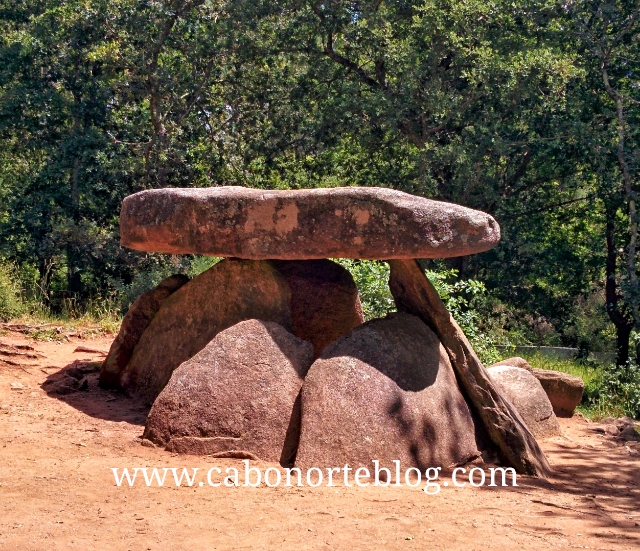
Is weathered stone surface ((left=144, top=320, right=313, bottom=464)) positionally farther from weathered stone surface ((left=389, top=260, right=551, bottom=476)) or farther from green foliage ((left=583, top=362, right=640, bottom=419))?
green foliage ((left=583, top=362, right=640, bottom=419))

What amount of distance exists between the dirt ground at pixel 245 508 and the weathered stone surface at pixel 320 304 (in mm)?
1648

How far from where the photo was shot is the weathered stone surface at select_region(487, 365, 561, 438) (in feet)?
24.0

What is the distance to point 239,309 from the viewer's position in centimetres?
678

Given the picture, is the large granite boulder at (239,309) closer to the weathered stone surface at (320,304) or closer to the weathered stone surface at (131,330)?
the weathered stone surface at (320,304)

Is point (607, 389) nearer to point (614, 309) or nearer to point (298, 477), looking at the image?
point (614, 309)

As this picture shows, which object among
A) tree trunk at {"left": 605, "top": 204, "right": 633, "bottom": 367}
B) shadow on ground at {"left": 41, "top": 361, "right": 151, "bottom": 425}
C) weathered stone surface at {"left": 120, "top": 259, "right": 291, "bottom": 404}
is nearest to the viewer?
shadow on ground at {"left": 41, "top": 361, "right": 151, "bottom": 425}

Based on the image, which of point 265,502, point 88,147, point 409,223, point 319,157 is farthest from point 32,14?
point 265,502

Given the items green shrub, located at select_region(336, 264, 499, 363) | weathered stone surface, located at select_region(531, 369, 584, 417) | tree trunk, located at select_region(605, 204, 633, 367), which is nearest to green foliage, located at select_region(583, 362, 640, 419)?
weathered stone surface, located at select_region(531, 369, 584, 417)

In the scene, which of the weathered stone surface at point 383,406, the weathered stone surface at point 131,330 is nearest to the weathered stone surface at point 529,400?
the weathered stone surface at point 383,406

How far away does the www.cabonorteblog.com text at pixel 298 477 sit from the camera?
5.08m

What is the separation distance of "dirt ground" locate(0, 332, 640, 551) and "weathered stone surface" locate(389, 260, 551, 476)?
215 millimetres

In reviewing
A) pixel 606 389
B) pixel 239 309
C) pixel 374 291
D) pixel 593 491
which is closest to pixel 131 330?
pixel 239 309

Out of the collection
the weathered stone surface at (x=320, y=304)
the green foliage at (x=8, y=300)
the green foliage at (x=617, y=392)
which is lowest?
the green foliage at (x=617, y=392)

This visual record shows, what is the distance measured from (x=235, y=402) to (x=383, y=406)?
955mm
